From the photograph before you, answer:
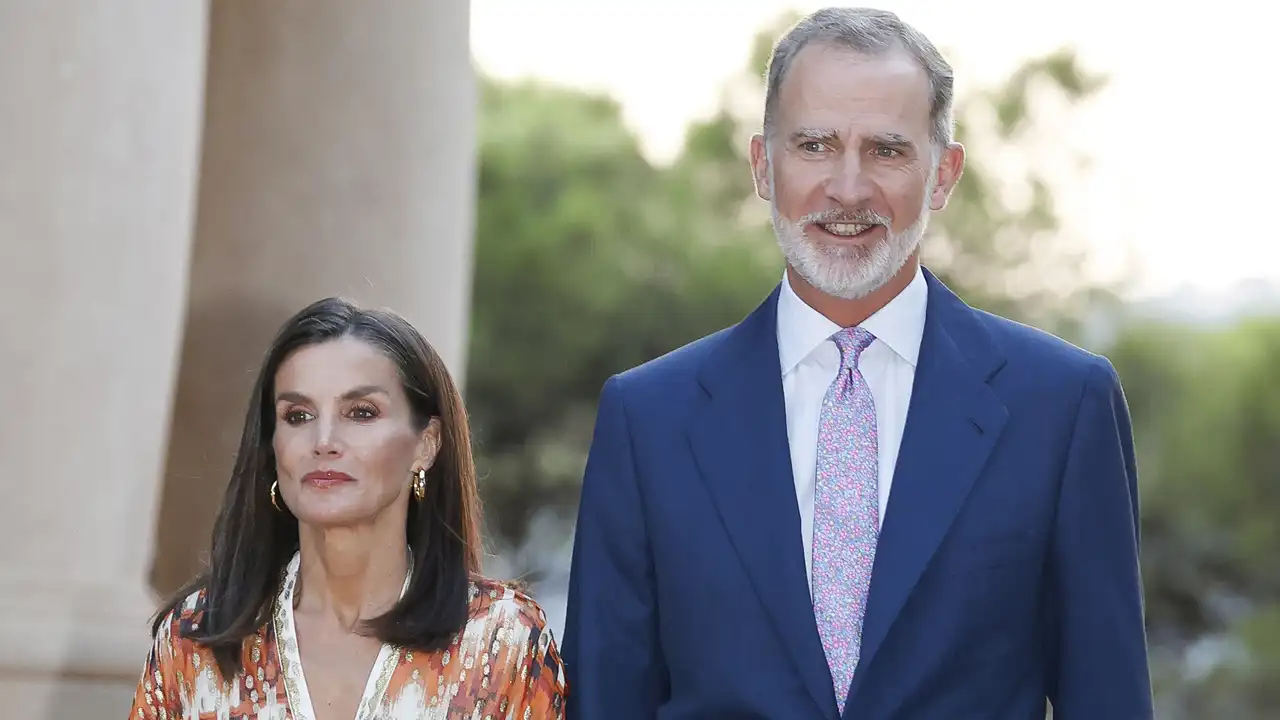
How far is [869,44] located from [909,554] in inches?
35.1

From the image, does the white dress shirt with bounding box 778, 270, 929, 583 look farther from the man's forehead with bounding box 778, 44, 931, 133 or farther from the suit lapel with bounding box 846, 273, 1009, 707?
the man's forehead with bounding box 778, 44, 931, 133

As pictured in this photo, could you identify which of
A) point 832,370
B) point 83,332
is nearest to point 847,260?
point 832,370

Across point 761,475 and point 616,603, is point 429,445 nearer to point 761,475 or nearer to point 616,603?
point 616,603

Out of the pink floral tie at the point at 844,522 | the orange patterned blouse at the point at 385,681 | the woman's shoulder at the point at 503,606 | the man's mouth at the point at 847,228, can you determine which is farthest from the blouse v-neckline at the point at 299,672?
the man's mouth at the point at 847,228

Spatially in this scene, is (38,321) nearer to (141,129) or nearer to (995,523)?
(141,129)

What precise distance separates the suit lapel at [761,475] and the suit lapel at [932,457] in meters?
0.10

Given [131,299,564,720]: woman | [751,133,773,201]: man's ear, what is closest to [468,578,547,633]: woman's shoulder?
[131,299,564,720]: woman

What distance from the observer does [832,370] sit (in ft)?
11.0

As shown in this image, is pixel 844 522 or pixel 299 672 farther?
pixel 299 672

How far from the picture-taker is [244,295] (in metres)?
6.71

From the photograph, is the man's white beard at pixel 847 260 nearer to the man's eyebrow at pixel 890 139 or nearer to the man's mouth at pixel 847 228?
the man's mouth at pixel 847 228

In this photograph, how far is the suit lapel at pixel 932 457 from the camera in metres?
3.14

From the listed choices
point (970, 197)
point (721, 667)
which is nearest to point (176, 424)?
point (721, 667)

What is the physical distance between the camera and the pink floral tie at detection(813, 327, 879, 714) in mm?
3176
